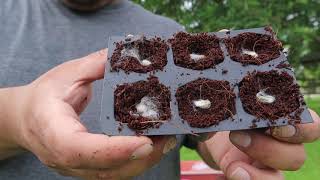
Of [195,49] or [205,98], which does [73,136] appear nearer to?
[205,98]

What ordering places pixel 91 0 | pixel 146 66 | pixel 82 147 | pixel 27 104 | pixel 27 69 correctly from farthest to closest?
pixel 91 0 < pixel 27 69 < pixel 146 66 < pixel 27 104 < pixel 82 147

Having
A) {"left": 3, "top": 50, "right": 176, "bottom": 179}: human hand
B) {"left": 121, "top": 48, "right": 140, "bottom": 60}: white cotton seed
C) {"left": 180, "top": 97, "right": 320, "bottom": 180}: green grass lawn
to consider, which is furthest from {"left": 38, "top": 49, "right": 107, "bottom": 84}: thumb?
{"left": 180, "top": 97, "right": 320, "bottom": 180}: green grass lawn

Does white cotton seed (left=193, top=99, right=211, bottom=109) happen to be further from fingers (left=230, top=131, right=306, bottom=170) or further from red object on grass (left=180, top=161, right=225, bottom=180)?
red object on grass (left=180, top=161, right=225, bottom=180)

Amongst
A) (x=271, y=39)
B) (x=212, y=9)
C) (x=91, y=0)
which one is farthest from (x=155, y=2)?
(x=271, y=39)

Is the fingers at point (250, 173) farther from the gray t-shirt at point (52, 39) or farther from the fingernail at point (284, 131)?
the gray t-shirt at point (52, 39)

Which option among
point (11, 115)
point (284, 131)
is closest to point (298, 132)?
point (284, 131)

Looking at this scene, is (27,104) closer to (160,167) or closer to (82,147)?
(82,147)
